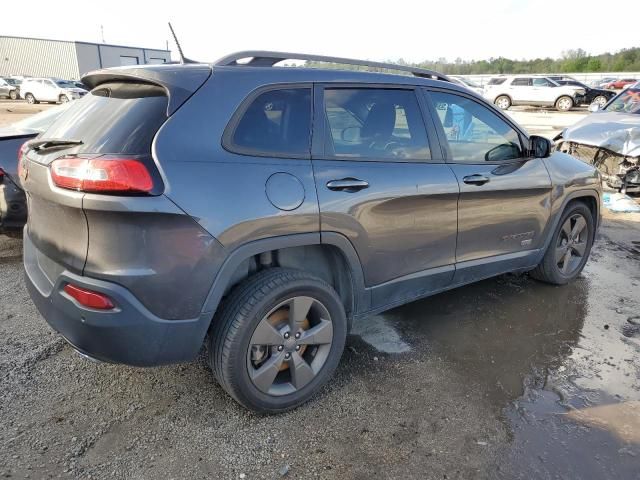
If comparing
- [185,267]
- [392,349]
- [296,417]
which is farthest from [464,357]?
[185,267]

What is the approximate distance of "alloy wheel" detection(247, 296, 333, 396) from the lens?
2.48m

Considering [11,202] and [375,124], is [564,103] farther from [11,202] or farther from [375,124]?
[11,202]

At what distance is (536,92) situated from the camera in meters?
26.0

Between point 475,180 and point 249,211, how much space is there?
5.79ft

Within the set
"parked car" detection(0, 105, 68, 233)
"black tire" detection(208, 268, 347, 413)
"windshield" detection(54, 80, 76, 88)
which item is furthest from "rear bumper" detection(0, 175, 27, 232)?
"windshield" detection(54, 80, 76, 88)

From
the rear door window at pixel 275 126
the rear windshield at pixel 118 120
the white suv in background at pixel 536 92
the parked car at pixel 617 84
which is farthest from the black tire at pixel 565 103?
the rear windshield at pixel 118 120

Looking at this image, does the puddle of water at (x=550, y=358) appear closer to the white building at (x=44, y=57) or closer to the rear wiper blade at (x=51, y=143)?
the rear wiper blade at (x=51, y=143)

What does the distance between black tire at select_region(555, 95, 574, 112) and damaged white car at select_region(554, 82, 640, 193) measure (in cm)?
1907

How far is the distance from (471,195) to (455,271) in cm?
55

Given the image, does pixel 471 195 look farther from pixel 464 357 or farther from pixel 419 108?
pixel 464 357

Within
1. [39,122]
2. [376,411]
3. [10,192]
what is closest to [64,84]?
[39,122]

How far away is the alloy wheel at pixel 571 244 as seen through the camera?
14.4 feet

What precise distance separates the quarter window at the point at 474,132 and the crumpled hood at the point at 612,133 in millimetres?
4939

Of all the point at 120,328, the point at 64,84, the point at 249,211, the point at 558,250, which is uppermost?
the point at 64,84
